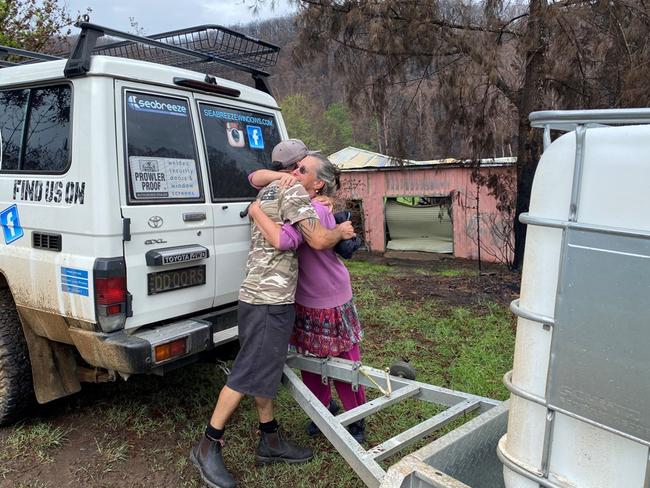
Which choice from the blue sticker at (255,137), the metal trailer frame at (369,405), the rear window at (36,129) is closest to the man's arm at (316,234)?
the metal trailer frame at (369,405)

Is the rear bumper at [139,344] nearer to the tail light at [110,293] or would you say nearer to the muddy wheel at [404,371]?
the tail light at [110,293]

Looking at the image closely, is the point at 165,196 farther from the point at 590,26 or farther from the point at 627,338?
the point at 590,26

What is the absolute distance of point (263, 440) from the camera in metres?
3.05

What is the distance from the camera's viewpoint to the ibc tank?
1.32m

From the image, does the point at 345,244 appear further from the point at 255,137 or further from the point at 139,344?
the point at 255,137

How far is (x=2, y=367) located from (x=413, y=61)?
245 inches

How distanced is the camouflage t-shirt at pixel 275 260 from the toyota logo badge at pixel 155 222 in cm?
52

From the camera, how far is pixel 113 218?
2672 mm

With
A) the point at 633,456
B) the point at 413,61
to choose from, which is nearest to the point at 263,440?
the point at 633,456

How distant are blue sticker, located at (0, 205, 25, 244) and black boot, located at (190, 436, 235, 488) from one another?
1.59 meters

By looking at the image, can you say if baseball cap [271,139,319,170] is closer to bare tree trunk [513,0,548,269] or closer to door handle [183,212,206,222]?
door handle [183,212,206,222]

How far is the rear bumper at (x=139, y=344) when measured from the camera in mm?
2660

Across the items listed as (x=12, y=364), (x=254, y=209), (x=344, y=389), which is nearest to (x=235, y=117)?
(x=254, y=209)

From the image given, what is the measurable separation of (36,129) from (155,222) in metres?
0.93
